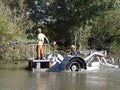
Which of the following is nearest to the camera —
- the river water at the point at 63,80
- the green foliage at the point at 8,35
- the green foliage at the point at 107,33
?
the river water at the point at 63,80

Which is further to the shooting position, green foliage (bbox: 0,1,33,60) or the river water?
green foliage (bbox: 0,1,33,60)

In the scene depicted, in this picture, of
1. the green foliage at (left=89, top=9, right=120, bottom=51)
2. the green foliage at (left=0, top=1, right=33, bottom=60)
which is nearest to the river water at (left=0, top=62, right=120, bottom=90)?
the green foliage at (left=0, top=1, right=33, bottom=60)

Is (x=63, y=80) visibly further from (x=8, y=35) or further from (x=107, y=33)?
(x=107, y=33)

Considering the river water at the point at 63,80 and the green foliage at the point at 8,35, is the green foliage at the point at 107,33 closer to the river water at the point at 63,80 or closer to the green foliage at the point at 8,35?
the green foliage at the point at 8,35

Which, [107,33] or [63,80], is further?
[107,33]

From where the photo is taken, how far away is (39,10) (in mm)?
47500

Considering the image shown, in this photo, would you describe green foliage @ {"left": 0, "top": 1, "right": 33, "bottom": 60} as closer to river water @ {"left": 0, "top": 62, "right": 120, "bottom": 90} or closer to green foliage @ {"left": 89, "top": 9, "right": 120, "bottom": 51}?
river water @ {"left": 0, "top": 62, "right": 120, "bottom": 90}

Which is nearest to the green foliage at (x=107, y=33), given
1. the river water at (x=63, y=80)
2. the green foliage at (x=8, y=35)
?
the green foliage at (x=8, y=35)

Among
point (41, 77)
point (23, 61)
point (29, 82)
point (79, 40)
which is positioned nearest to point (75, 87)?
point (29, 82)

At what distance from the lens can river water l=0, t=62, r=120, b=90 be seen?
657 inches

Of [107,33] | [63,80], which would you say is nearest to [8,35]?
[63,80]

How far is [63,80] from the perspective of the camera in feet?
63.0

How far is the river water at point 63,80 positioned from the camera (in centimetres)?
1669

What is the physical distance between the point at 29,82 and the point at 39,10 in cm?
A: 2976
